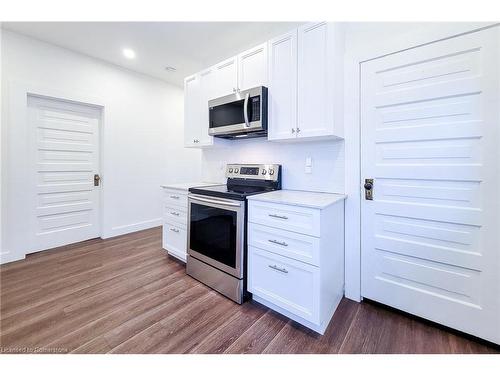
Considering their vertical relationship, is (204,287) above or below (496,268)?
below

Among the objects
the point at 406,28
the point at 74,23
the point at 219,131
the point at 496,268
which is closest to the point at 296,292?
A: the point at 496,268

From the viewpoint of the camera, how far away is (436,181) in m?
1.61

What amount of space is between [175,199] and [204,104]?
46.8 inches

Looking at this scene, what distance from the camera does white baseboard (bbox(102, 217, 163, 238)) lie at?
12.0 ft

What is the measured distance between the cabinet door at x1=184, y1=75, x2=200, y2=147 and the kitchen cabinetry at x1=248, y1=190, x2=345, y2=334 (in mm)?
1517

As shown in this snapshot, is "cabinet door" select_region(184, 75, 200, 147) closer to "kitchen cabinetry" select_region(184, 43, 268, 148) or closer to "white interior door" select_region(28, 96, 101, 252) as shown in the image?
"kitchen cabinetry" select_region(184, 43, 268, 148)

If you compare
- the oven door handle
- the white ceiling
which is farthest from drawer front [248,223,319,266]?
the white ceiling

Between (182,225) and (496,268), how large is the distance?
259 centimetres

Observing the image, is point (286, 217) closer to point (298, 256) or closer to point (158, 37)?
point (298, 256)

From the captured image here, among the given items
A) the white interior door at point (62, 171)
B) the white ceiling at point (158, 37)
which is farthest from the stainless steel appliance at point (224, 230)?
the white interior door at point (62, 171)

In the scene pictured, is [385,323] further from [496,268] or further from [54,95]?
[54,95]

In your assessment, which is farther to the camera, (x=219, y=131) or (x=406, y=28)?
(x=219, y=131)

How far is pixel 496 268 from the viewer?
4.73 feet
